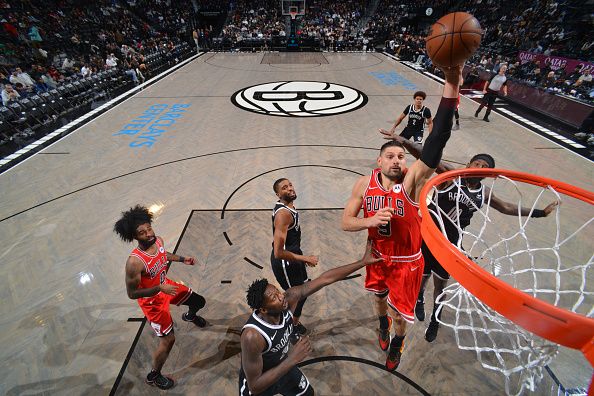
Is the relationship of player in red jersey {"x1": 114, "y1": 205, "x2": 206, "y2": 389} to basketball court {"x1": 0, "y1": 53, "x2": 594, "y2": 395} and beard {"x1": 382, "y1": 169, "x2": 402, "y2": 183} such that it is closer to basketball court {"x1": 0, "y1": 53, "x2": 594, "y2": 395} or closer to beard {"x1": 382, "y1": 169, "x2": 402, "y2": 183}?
basketball court {"x1": 0, "y1": 53, "x2": 594, "y2": 395}

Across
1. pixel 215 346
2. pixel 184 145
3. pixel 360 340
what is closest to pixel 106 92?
pixel 184 145

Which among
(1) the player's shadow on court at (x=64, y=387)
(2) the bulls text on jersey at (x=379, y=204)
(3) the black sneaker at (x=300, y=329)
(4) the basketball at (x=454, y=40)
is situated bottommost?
(1) the player's shadow on court at (x=64, y=387)

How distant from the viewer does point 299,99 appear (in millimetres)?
11492

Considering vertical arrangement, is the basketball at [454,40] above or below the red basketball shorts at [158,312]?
above

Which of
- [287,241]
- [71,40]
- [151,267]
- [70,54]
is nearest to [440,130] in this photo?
[287,241]

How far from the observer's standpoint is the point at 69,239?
509 cm

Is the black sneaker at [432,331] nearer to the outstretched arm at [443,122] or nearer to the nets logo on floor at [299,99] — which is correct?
the outstretched arm at [443,122]

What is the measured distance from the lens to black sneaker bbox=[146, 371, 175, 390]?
9.69 feet

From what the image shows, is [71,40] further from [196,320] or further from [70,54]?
[196,320]

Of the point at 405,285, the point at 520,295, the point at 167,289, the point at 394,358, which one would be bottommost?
the point at 394,358

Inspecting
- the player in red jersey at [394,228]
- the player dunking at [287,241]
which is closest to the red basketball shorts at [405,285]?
the player in red jersey at [394,228]

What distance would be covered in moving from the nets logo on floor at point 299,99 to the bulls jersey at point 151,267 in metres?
7.84

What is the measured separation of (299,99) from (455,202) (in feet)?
30.3

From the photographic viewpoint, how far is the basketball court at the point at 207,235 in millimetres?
3152
